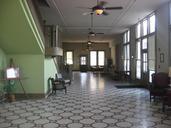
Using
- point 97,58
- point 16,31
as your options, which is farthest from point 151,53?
point 97,58

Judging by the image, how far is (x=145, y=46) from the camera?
10.8 meters

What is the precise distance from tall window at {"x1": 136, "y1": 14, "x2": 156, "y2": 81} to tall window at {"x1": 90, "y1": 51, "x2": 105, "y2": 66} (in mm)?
12998

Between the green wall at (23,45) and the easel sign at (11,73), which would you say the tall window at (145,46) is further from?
the easel sign at (11,73)

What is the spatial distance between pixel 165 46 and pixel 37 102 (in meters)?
5.22

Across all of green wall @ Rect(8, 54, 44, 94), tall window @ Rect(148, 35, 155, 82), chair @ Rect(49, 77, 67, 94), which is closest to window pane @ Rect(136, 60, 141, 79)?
tall window @ Rect(148, 35, 155, 82)

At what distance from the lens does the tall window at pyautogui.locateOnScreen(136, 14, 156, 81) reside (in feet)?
31.6

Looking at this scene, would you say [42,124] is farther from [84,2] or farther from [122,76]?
[122,76]

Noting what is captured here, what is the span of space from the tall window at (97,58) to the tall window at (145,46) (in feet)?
42.6

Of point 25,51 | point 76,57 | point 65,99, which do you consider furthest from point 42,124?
point 76,57

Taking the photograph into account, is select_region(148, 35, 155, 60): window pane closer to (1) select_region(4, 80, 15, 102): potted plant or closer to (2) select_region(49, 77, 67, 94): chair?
(2) select_region(49, 77, 67, 94): chair

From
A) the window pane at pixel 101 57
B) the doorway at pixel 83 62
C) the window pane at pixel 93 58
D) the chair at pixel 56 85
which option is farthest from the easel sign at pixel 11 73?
the window pane at pixel 101 57

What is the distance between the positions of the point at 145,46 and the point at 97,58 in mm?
14634

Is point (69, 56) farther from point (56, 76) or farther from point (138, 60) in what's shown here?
point (56, 76)

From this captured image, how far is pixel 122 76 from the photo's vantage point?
49.2 ft
